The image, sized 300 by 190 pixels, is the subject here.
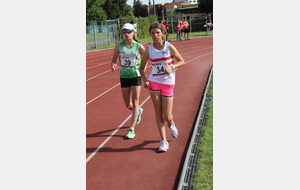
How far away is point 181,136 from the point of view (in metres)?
6.64

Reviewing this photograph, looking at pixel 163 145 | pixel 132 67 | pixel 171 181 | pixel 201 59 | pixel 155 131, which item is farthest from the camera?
pixel 201 59

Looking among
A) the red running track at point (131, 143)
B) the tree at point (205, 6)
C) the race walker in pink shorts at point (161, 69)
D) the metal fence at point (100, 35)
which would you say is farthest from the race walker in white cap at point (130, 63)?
the tree at point (205, 6)

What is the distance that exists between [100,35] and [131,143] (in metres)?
23.1

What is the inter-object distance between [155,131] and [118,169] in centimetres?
187

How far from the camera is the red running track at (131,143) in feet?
16.2

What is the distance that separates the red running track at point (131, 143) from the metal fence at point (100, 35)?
15681mm

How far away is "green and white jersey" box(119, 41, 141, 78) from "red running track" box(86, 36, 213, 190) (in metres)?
1.23

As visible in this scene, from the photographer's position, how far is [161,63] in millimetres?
5336

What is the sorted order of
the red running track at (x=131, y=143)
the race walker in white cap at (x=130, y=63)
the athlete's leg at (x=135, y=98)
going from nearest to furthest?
the red running track at (x=131, y=143), the race walker in white cap at (x=130, y=63), the athlete's leg at (x=135, y=98)

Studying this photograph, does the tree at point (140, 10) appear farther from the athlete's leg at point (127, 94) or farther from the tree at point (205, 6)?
the athlete's leg at point (127, 94)

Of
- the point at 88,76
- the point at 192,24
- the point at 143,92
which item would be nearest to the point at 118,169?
the point at 143,92

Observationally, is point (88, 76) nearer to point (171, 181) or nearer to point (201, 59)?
point (201, 59)

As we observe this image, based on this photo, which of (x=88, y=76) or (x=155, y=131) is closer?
(x=155, y=131)

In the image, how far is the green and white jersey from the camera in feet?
20.5
